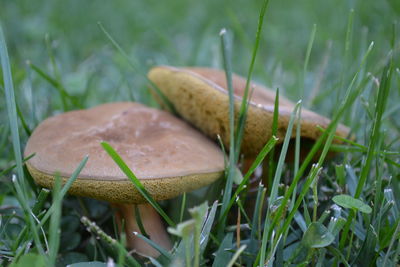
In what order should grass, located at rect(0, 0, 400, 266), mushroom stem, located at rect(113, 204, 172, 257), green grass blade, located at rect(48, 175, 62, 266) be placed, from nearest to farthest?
green grass blade, located at rect(48, 175, 62, 266)
grass, located at rect(0, 0, 400, 266)
mushroom stem, located at rect(113, 204, 172, 257)

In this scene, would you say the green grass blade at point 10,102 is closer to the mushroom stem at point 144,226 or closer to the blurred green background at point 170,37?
the mushroom stem at point 144,226

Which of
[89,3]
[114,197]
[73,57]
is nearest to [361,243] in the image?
[114,197]

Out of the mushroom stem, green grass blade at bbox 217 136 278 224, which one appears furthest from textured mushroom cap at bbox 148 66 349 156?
the mushroom stem

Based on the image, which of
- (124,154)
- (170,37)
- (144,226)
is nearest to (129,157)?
(124,154)

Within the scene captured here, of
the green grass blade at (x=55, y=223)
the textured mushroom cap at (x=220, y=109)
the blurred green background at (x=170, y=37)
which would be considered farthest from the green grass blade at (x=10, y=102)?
the blurred green background at (x=170, y=37)

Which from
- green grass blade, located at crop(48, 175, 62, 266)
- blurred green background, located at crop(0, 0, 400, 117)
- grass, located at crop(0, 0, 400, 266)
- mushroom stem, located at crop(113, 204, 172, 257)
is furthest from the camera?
blurred green background, located at crop(0, 0, 400, 117)

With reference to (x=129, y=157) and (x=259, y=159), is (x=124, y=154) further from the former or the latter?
(x=259, y=159)

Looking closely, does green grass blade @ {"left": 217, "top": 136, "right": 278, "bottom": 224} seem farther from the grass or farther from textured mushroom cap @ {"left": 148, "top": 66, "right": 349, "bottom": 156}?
textured mushroom cap @ {"left": 148, "top": 66, "right": 349, "bottom": 156}
